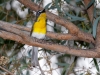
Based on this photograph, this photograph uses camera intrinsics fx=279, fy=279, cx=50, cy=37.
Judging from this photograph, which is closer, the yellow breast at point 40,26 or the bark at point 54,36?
the bark at point 54,36

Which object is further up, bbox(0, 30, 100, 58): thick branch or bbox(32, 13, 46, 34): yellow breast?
bbox(32, 13, 46, 34): yellow breast

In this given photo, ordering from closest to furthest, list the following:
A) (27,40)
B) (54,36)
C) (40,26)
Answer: (27,40), (54,36), (40,26)

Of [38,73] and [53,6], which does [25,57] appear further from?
[53,6]

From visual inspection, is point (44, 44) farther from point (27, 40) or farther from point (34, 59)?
point (34, 59)

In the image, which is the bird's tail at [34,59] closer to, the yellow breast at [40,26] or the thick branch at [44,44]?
the yellow breast at [40,26]

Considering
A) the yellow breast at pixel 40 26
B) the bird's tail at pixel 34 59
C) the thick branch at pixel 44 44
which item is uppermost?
the yellow breast at pixel 40 26

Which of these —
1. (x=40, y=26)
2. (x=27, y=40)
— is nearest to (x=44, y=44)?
(x=27, y=40)

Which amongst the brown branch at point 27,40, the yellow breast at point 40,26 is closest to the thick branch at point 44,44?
the brown branch at point 27,40

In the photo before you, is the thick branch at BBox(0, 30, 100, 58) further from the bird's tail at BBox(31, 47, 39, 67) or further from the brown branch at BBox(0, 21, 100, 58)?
the bird's tail at BBox(31, 47, 39, 67)

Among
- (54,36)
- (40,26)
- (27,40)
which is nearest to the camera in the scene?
A: (27,40)

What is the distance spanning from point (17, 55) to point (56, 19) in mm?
535

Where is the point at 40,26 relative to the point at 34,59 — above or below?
above

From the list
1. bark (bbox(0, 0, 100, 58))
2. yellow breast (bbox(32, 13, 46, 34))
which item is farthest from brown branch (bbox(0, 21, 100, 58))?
yellow breast (bbox(32, 13, 46, 34))

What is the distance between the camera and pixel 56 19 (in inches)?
38.7
